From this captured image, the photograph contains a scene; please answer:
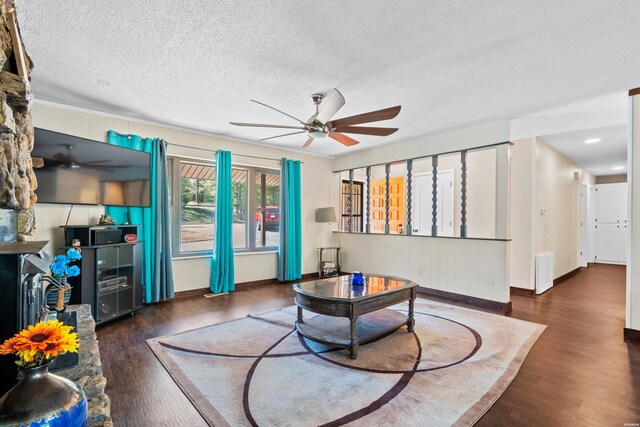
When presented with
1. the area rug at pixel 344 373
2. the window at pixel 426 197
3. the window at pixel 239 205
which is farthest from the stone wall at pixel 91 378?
the window at pixel 426 197

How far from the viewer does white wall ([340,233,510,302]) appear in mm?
4145

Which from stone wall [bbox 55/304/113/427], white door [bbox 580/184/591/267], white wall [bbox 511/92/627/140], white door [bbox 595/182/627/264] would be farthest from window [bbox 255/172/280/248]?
white door [bbox 595/182/627/264]

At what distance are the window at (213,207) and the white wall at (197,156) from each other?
0.62 feet

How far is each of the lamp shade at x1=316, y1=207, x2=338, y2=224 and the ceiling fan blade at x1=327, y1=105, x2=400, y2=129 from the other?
3.02m

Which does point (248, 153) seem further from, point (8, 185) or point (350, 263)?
point (8, 185)

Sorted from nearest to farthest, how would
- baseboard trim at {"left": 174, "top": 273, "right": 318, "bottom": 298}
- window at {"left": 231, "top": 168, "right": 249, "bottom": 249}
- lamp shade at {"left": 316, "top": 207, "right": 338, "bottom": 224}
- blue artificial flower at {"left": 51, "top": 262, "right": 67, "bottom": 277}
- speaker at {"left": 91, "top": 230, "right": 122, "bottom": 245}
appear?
blue artificial flower at {"left": 51, "top": 262, "right": 67, "bottom": 277} < speaker at {"left": 91, "top": 230, "right": 122, "bottom": 245} < baseboard trim at {"left": 174, "top": 273, "right": 318, "bottom": 298} < window at {"left": 231, "top": 168, "right": 249, "bottom": 249} < lamp shade at {"left": 316, "top": 207, "right": 338, "bottom": 224}

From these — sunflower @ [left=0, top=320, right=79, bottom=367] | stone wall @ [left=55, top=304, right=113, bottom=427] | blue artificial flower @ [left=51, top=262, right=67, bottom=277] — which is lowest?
stone wall @ [left=55, top=304, right=113, bottom=427]

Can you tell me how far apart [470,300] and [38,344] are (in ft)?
15.3

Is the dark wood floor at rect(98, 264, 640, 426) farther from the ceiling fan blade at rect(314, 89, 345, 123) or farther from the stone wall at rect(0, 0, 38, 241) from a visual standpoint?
the ceiling fan blade at rect(314, 89, 345, 123)

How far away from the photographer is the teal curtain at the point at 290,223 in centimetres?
562

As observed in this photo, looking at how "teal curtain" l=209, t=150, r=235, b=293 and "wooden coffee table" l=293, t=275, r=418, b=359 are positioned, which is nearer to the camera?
"wooden coffee table" l=293, t=275, r=418, b=359

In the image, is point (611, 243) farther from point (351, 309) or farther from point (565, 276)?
point (351, 309)

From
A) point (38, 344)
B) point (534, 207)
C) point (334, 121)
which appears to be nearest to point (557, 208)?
point (534, 207)

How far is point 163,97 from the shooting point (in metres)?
3.38
